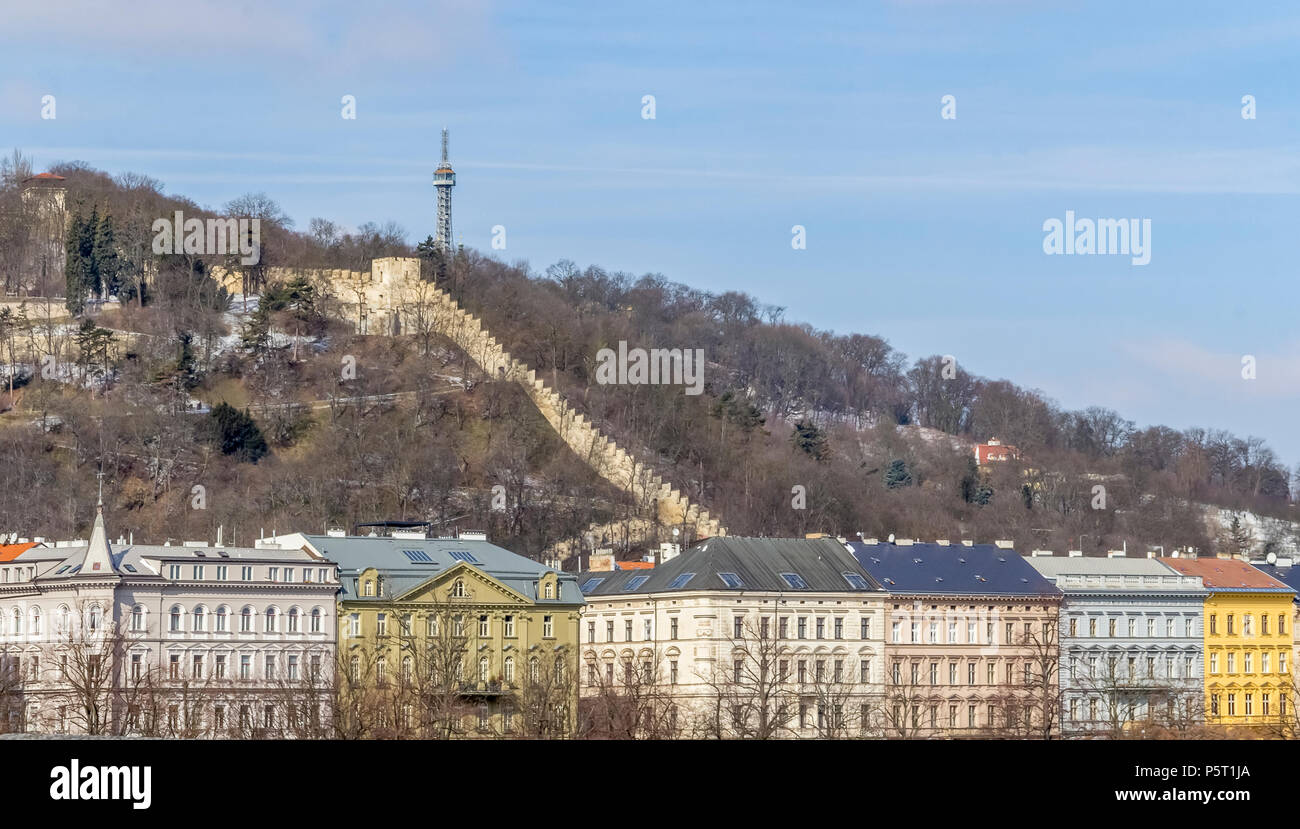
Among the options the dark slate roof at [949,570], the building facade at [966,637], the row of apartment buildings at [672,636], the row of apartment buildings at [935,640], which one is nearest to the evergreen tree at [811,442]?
the row of apartment buildings at [935,640]

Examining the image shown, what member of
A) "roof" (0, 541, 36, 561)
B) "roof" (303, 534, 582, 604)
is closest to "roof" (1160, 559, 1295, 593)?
"roof" (303, 534, 582, 604)

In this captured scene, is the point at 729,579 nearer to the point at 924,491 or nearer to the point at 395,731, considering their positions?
the point at 395,731

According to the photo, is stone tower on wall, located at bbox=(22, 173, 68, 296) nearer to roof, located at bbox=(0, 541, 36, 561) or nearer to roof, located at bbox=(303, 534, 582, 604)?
roof, located at bbox=(0, 541, 36, 561)

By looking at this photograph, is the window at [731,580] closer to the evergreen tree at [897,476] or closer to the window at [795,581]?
the window at [795,581]

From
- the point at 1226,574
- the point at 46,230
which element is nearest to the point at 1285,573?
the point at 1226,574

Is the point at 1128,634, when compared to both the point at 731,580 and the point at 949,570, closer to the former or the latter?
the point at 949,570
